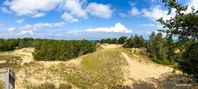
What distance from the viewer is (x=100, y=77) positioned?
4550cm

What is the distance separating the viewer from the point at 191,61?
20781 mm

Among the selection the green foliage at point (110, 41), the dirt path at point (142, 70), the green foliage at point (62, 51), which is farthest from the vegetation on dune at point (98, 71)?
the green foliage at point (110, 41)

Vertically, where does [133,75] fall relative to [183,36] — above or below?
below

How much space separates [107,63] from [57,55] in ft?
75.0

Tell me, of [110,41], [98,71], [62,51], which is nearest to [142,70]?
[98,71]

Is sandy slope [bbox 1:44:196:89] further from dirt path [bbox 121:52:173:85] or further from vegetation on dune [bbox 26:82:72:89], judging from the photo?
vegetation on dune [bbox 26:82:72:89]

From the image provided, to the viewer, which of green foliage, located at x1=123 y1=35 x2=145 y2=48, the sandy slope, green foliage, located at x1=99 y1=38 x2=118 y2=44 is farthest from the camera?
green foliage, located at x1=99 y1=38 x2=118 y2=44

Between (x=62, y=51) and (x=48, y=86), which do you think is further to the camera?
(x=62, y=51)

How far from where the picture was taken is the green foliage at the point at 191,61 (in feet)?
62.1

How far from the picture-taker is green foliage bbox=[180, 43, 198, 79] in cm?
1892

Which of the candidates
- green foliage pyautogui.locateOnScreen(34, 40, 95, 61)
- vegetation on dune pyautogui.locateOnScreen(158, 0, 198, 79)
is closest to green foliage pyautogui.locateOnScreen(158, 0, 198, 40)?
vegetation on dune pyautogui.locateOnScreen(158, 0, 198, 79)

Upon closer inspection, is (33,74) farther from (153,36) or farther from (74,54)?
(153,36)

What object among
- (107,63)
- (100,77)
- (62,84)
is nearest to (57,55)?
(107,63)

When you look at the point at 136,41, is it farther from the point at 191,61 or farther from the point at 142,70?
the point at 191,61
